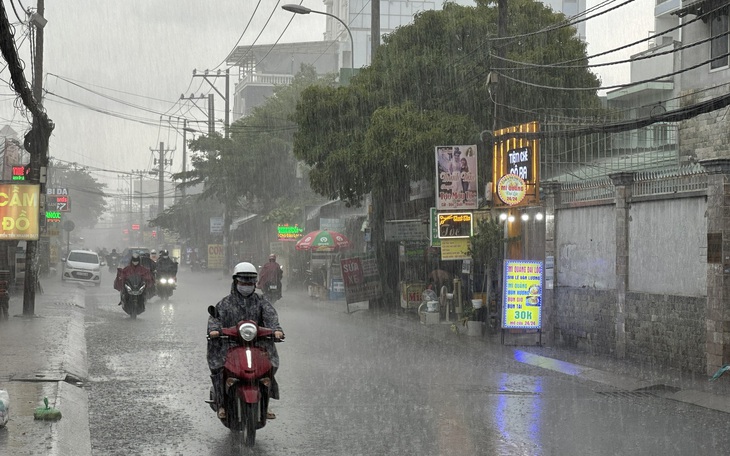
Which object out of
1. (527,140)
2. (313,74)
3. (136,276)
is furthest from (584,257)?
(313,74)

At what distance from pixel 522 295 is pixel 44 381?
9.92 meters

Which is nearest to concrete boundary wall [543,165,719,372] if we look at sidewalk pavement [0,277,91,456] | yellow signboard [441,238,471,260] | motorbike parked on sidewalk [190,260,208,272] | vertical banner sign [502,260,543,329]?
vertical banner sign [502,260,543,329]

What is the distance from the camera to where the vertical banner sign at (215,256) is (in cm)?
7038

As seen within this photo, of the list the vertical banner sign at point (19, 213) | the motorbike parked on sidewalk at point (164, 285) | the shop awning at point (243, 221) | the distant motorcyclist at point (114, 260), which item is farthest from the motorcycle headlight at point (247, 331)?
the distant motorcyclist at point (114, 260)

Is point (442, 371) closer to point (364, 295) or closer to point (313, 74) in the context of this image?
point (364, 295)

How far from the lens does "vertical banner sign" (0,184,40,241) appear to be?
21.8 metres

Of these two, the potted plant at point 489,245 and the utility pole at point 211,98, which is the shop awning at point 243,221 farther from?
the potted plant at point 489,245

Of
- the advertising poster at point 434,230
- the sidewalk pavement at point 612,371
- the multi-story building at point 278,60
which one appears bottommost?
the sidewalk pavement at point 612,371

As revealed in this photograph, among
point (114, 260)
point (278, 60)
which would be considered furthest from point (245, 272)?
Result: point (278, 60)

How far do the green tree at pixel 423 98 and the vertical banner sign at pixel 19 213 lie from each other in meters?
8.78

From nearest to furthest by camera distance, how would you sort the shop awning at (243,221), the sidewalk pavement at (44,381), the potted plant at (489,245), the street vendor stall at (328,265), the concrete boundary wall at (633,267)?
the sidewalk pavement at (44,381)
the concrete boundary wall at (633,267)
the potted plant at (489,245)
the street vendor stall at (328,265)
the shop awning at (243,221)

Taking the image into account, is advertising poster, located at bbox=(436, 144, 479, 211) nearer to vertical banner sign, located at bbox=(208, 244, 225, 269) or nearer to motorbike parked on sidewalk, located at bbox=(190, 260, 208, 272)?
vertical banner sign, located at bbox=(208, 244, 225, 269)

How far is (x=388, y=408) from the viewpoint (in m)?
10.6

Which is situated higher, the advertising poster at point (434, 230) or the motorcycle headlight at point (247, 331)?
the advertising poster at point (434, 230)
